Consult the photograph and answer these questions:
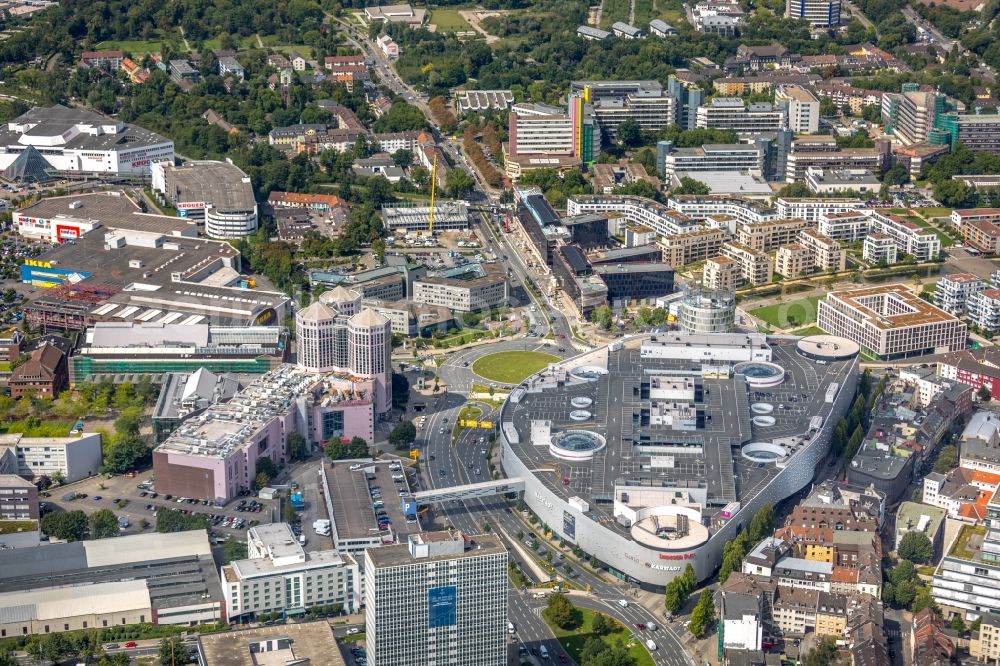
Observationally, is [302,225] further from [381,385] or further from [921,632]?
[921,632]

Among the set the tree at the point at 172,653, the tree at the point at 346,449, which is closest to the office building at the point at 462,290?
the tree at the point at 346,449

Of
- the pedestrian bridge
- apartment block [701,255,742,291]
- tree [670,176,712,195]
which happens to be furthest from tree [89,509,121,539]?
tree [670,176,712,195]

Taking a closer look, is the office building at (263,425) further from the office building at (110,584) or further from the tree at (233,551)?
the office building at (110,584)

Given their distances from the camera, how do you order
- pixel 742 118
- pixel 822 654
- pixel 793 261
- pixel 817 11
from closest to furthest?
pixel 822 654, pixel 793 261, pixel 742 118, pixel 817 11

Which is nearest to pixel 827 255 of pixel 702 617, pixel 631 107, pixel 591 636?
pixel 631 107

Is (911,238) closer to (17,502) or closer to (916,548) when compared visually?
(916,548)

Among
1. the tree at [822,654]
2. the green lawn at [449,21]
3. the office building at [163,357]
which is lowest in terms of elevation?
the tree at [822,654]
